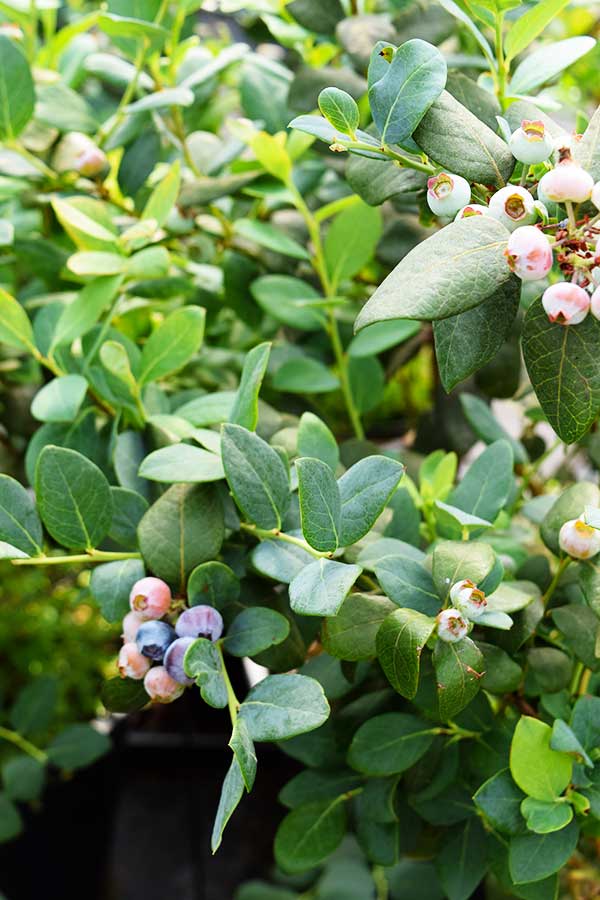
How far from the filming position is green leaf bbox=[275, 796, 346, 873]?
1.70 feet

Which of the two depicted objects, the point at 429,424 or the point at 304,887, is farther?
the point at 304,887

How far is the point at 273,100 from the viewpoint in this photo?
665mm

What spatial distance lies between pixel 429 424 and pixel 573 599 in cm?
28

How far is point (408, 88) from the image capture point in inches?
15.1

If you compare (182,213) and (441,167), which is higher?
(441,167)

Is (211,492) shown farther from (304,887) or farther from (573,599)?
(304,887)

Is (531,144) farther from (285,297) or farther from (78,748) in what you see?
(78,748)

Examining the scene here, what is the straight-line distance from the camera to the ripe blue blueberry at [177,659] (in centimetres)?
41

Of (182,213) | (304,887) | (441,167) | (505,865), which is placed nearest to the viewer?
(441,167)

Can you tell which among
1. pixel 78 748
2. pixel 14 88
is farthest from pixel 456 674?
pixel 78 748

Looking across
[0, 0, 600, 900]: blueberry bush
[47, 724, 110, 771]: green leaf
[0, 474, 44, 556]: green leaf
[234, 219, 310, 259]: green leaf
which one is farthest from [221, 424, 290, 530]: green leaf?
[47, 724, 110, 771]: green leaf

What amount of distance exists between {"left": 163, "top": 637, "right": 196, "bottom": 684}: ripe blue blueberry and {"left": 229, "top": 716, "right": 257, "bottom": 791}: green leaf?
34 millimetres

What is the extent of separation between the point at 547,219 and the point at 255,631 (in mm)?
210

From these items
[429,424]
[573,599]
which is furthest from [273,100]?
[573,599]
